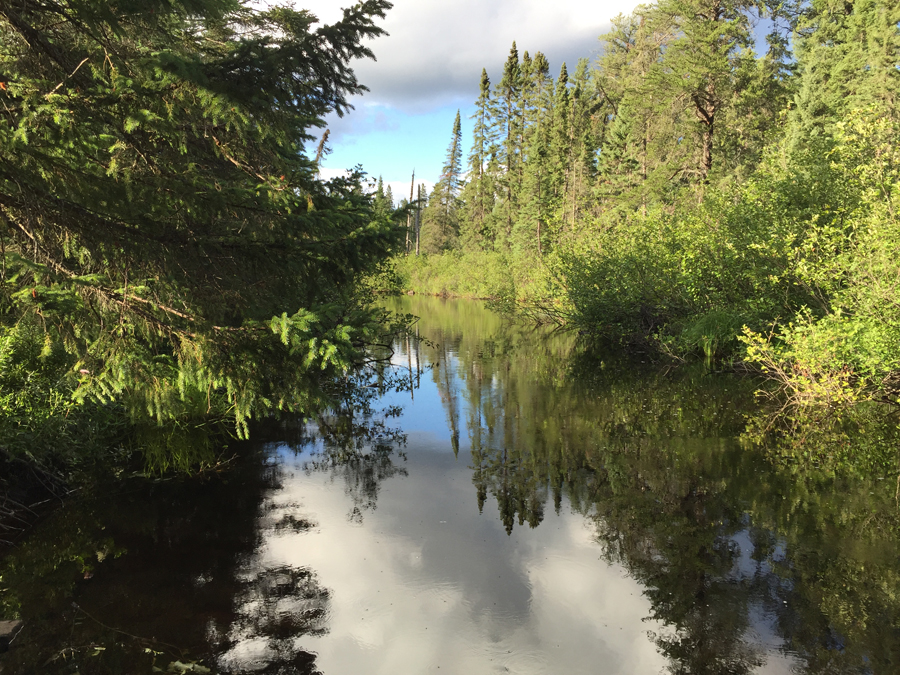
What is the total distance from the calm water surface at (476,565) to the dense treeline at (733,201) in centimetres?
326

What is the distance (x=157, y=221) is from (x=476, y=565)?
501 centimetres

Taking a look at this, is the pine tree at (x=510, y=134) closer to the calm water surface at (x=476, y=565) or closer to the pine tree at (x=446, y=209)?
the pine tree at (x=446, y=209)

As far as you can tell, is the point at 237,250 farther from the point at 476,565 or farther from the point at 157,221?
the point at 476,565

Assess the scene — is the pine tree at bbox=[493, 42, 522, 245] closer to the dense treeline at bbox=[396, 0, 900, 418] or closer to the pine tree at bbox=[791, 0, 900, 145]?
the dense treeline at bbox=[396, 0, 900, 418]

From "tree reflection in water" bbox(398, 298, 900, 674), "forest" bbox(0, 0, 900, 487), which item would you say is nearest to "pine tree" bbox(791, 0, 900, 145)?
"forest" bbox(0, 0, 900, 487)

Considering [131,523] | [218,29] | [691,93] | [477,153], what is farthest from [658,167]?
[477,153]

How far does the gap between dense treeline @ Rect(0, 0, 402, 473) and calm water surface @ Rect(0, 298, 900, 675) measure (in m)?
1.80

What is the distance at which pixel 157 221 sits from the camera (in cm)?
564

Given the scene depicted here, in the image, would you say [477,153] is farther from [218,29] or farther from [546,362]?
[218,29]

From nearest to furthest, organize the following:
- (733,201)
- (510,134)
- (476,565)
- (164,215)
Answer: (164,215) < (476,565) < (733,201) < (510,134)

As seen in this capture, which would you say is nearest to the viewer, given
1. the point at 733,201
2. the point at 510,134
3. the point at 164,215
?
the point at 164,215

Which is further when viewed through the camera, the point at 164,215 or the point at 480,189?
the point at 480,189

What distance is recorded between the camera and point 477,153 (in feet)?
194

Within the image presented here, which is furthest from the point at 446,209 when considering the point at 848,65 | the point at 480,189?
the point at 848,65
